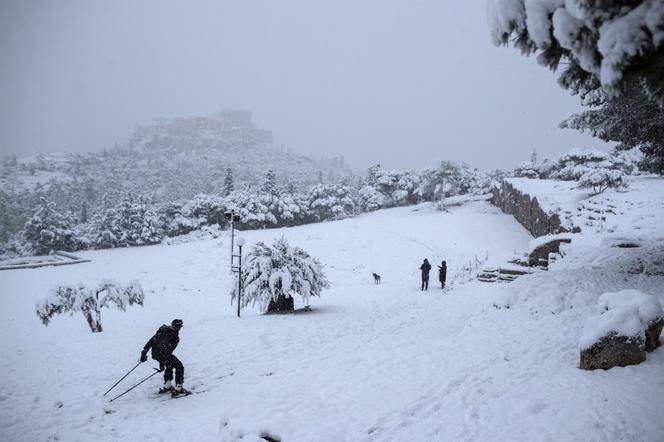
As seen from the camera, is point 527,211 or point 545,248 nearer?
point 545,248

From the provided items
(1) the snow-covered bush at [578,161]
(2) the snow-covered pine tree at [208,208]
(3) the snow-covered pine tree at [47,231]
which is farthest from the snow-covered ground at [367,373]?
(2) the snow-covered pine tree at [208,208]

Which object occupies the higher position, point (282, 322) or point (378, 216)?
point (378, 216)

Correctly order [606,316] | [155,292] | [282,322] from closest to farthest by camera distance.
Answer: [606,316] < [282,322] < [155,292]

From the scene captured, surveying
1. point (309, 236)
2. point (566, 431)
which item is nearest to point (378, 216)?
point (309, 236)

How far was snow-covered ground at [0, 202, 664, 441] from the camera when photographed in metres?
5.46

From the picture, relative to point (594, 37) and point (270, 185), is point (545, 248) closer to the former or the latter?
point (594, 37)

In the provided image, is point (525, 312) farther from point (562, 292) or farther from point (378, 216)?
point (378, 216)

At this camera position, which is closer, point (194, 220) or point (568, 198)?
point (568, 198)

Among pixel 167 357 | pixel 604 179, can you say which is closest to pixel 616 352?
pixel 167 357

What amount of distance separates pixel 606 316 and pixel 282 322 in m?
9.74

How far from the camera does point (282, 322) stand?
533 inches

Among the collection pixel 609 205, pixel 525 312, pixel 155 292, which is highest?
pixel 609 205

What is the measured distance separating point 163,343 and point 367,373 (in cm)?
424

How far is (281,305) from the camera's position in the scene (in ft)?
51.8
